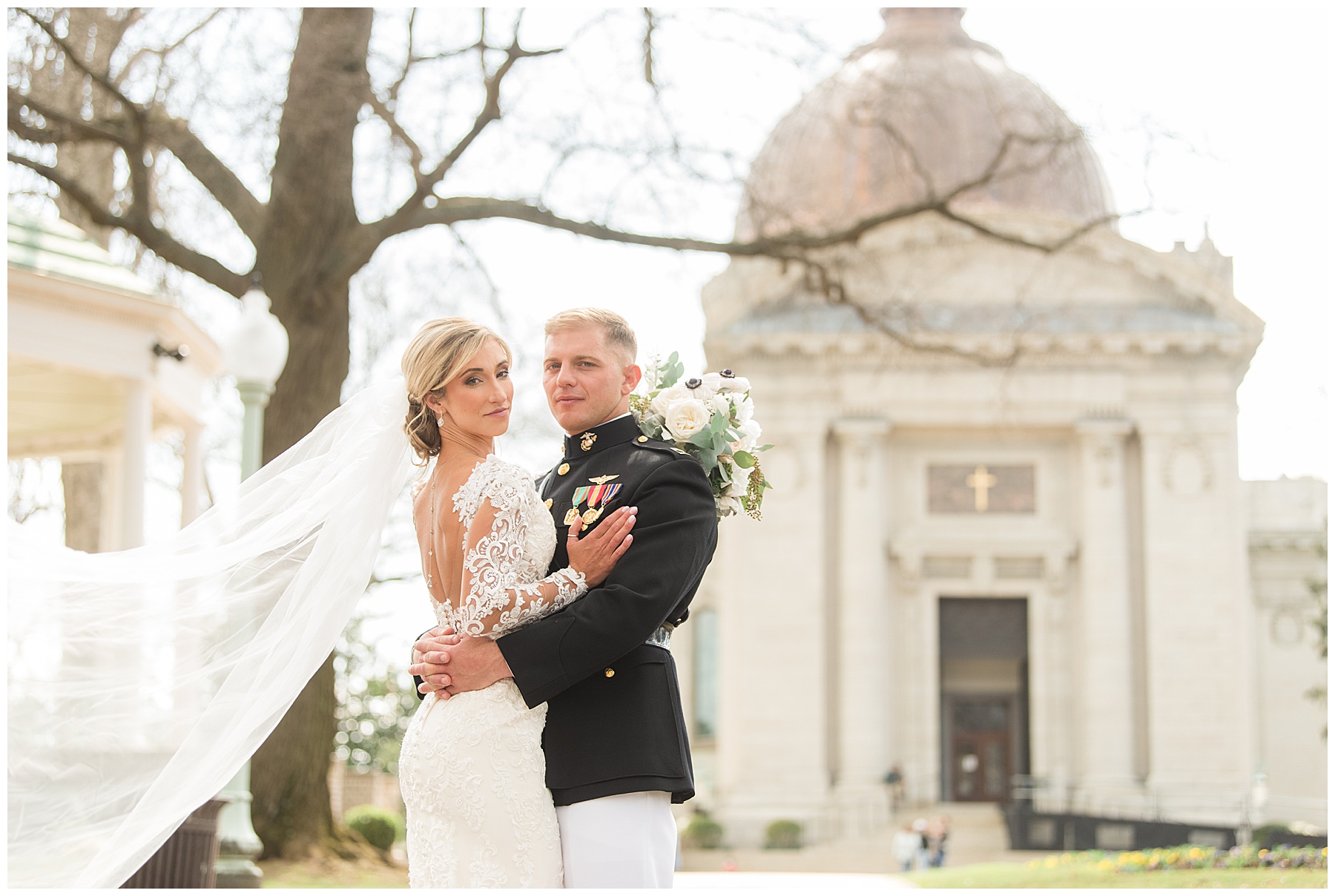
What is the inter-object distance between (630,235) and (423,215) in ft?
6.70

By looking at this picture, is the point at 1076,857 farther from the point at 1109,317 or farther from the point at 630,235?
the point at 1109,317

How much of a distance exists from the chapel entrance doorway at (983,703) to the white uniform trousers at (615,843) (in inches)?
1111

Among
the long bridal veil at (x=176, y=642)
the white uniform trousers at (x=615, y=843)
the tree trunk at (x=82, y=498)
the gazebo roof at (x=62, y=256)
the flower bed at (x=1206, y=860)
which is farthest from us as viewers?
the tree trunk at (x=82, y=498)

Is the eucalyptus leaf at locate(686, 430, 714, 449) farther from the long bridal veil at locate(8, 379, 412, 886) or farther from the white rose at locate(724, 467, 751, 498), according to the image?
Answer: the long bridal veil at locate(8, 379, 412, 886)

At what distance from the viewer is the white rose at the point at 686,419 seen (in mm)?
4438

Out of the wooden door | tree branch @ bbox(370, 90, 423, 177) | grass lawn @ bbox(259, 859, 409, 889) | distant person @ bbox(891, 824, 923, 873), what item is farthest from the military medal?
the wooden door

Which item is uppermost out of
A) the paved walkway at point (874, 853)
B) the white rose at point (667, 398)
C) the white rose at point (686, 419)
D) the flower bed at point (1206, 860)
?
the white rose at point (667, 398)

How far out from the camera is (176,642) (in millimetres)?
5781

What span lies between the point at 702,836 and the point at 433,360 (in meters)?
25.1

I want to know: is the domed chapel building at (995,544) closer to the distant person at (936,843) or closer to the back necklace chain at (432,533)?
the distant person at (936,843)

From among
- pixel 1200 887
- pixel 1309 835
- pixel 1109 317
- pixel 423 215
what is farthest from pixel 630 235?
pixel 1109 317

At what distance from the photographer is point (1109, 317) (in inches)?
1249

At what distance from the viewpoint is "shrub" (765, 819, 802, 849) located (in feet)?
91.0

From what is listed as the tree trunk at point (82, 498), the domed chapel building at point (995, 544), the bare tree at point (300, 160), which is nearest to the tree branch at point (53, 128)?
the bare tree at point (300, 160)
